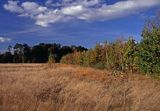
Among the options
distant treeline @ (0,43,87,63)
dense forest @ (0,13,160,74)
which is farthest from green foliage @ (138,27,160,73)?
distant treeline @ (0,43,87,63)

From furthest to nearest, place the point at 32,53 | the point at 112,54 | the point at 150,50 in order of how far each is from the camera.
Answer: the point at 32,53 < the point at 112,54 < the point at 150,50

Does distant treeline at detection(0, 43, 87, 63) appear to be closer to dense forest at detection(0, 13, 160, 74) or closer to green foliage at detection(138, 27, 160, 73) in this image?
dense forest at detection(0, 13, 160, 74)

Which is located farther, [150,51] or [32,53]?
[32,53]

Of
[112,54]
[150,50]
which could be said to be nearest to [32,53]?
[112,54]

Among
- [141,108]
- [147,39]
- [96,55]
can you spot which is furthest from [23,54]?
[141,108]

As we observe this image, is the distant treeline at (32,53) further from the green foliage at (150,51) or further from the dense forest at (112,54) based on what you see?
the green foliage at (150,51)

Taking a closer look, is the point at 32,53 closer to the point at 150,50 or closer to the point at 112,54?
the point at 112,54

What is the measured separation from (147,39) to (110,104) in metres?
8.83

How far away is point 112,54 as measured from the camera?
44.8 meters

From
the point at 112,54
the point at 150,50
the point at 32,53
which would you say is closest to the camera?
the point at 150,50

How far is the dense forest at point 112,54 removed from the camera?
18.4m

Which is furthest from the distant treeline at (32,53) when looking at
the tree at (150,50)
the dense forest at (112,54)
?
the tree at (150,50)

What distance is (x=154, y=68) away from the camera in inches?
709

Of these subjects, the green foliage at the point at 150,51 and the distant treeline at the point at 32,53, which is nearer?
the green foliage at the point at 150,51
